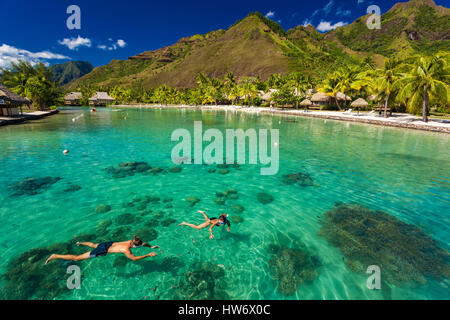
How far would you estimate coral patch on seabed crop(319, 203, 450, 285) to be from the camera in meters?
5.32

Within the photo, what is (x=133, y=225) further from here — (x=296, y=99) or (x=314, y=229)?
(x=296, y=99)

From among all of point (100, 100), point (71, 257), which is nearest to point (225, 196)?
point (71, 257)

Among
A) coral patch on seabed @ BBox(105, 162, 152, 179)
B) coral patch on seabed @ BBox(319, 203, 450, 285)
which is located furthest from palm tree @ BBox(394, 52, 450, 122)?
coral patch on seabed @ BBox(105, 162, 152, 179)

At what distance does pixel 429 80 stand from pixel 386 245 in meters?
30.5

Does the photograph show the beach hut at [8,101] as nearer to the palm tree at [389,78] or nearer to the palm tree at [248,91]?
the palm tree at [389,78]

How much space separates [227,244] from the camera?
252 inches

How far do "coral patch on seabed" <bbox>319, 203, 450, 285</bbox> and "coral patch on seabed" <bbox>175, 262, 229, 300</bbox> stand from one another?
3.55 metres

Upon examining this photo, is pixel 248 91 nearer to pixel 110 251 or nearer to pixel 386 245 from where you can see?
pixel 386 245

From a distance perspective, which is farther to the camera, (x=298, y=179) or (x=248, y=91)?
(x=248, y=91)

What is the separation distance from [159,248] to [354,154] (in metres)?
16.1

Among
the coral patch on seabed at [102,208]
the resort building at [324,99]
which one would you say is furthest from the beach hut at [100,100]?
the coral patch on seabed at [102,208]

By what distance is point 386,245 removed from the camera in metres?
6.25

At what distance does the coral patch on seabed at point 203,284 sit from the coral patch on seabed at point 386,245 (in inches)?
140
